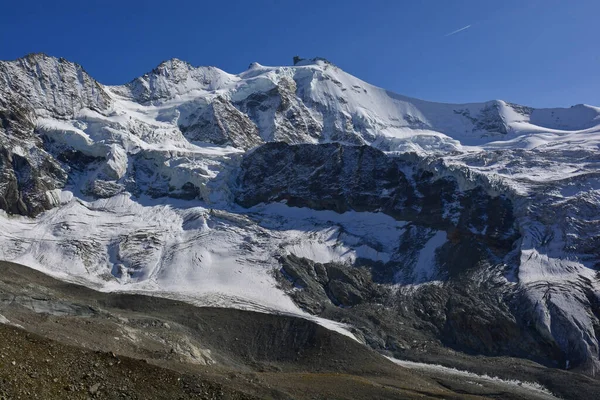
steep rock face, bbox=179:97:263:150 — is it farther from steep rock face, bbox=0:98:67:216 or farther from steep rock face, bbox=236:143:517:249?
steep rock face, bbox=0:98:67:216

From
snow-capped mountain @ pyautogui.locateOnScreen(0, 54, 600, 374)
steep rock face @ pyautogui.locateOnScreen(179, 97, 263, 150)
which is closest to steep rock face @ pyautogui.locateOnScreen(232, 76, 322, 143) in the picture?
steep rock face @ pyautogui.locateOnScreen(179, 97, 263, 150)

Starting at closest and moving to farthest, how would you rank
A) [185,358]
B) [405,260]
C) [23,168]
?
[185,358], [405,260], [23,168]

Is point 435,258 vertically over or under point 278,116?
under

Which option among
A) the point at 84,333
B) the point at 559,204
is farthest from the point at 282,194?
the point at 84,333

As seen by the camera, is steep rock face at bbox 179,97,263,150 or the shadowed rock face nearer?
the shadowed rock face

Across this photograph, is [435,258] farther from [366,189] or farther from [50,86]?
[50,86]

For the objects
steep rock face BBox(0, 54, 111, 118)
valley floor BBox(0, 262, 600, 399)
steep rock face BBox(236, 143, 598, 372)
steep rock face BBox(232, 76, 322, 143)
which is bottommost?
valley floor BBox(0, 262, 600, 399)

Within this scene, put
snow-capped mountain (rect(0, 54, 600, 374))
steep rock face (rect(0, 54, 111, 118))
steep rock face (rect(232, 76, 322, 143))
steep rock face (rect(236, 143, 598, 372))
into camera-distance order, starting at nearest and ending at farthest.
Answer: steep rock face (rect(236, 143, 598, 372)), snow-capped mountain (rect(0, 54, 600, 374)), steep rock face (rect(0, 54, 111, 118)), steep rock face (rect(232, 76, 322, 143))

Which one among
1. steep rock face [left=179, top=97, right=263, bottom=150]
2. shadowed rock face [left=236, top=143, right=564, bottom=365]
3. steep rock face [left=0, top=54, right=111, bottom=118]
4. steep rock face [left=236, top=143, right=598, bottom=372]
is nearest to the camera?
steep rock face [left=236, top=143, right=598, bottom=372]

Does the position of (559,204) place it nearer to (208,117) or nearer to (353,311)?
(353,311)

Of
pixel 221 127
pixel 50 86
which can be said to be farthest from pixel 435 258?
pixel 50 86

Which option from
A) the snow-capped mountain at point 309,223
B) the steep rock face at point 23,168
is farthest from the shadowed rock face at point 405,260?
the steep rock face at point 23,168
